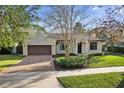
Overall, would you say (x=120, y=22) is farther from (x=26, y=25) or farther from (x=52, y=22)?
(x=52, y=22)

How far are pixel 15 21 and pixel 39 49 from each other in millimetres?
13859

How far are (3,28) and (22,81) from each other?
264cm

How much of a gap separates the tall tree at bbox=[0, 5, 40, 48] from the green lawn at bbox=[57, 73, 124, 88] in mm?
3295

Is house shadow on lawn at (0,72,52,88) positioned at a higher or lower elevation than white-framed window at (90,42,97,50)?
lower

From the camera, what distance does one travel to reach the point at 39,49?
26.3m

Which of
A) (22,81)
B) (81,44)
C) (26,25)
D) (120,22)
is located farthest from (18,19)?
(81,44)

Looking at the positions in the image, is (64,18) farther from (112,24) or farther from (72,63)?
(112,24)

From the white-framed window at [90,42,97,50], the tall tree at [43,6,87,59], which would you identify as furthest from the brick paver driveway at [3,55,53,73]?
the white-framed window at [90,42,97,50]

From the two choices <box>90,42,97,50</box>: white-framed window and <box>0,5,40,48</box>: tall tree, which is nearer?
<box>0,5,40,48</box>: tall tree

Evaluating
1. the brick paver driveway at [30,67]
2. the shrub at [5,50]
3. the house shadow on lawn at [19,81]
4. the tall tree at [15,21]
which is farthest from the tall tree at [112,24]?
the shrub at [5,50]

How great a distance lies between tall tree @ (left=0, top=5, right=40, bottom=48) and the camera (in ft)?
39.5

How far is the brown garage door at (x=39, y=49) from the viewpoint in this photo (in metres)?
26.1

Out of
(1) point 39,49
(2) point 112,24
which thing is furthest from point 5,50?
(2) point 112,24

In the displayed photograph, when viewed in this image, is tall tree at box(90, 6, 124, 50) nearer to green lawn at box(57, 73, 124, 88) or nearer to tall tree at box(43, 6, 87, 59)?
green lawn at box(57, 73, 124, 88)
